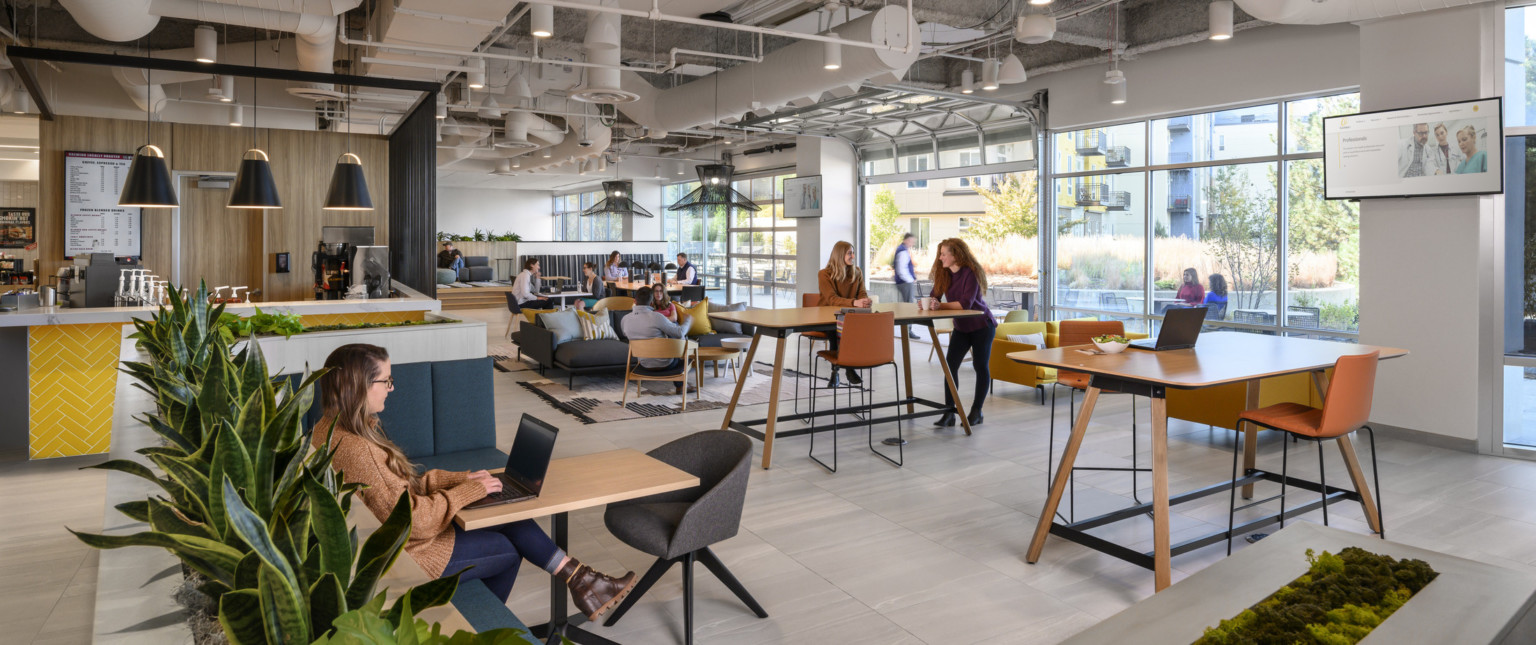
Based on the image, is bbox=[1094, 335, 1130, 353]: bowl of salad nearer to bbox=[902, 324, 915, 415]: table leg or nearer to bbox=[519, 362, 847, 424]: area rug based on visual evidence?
bbox=[902, 324, 915, 415]: table leg

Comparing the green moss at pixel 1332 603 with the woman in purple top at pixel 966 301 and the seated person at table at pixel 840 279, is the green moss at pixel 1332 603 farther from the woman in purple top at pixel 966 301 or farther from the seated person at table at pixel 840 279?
the seated person at table at pixel 840 279

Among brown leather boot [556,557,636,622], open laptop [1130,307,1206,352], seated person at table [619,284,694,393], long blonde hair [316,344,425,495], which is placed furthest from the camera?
seated person at table [619,284,694,393]

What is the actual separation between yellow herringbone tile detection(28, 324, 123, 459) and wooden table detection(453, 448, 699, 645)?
14.8ft

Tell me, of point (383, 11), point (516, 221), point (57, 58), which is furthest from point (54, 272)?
point (516, 221)

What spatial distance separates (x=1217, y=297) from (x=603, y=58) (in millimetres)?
6335

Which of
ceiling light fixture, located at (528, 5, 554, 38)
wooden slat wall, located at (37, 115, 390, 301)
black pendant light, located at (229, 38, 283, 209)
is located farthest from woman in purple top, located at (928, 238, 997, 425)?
wooden slat wall, located at (37, 115, 390, 301)

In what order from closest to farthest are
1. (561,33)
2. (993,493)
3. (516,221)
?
1. (993,493)
2. (561,33)
3. (516,221)

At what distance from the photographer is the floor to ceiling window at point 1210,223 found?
314 inches

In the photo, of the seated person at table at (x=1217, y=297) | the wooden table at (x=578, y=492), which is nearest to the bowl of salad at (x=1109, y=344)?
the wooden table at (x=578, y=492)

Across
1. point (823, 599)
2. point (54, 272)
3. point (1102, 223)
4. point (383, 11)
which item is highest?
point (383, 11)

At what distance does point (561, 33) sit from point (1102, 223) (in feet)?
20.2

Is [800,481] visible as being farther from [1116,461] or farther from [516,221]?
[516,221]

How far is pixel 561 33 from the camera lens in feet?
28.5

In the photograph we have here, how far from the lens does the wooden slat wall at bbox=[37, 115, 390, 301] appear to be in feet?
31.0
